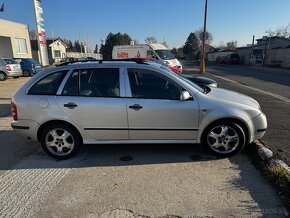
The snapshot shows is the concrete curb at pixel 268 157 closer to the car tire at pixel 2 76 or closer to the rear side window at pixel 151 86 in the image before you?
the rear side window at pixel 151 86

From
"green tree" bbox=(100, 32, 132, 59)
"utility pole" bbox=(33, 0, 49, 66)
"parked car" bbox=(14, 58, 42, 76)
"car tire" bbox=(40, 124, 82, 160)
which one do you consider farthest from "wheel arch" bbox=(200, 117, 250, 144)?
"green tree" bbox=(100, 32, 132, 59)

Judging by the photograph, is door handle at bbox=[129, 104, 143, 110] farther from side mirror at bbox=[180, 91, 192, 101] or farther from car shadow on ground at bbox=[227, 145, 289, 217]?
car shadow on ground at bbox=[227, 145, 289, 217]

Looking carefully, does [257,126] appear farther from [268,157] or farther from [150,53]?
[150,53]

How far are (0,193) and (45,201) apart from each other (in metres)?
0.71

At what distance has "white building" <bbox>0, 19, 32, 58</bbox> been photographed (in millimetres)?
29141

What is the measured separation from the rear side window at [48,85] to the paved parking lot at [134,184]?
118 cm

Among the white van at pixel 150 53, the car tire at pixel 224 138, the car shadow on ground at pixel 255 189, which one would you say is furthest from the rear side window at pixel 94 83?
the white van at pixel 150 53

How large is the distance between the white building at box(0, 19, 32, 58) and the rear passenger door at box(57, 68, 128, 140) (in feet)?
94.8

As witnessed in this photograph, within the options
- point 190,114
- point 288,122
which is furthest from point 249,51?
point 190,114

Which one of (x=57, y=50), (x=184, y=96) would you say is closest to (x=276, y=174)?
(x=184, y=96)

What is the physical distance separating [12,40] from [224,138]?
3201 centimetres

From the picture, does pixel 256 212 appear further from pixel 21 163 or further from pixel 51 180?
pixel 21 163

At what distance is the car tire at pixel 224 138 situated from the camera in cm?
430

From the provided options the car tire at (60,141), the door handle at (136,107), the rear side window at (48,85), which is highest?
the rear side window at (48,85)
